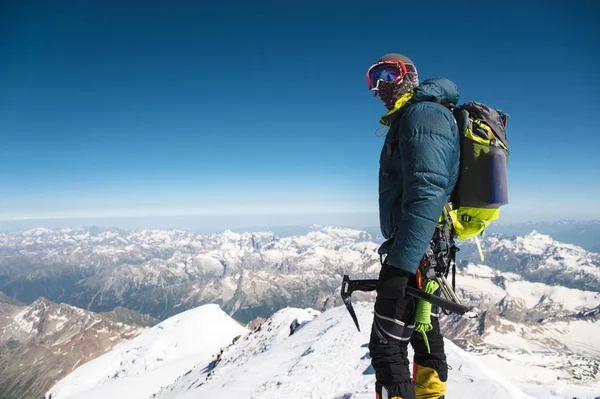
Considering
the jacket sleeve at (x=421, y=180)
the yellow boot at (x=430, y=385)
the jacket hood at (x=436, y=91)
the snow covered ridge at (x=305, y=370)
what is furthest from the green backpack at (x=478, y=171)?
the snow covered ridge at (x=305, y=370)

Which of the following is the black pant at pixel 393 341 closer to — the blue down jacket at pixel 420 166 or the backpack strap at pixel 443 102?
the blue down jacket at pixel 420 166

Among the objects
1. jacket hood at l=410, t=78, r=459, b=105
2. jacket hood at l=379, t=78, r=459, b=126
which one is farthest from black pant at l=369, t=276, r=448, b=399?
jacket hood at l=410, t=78, r=459, b=105

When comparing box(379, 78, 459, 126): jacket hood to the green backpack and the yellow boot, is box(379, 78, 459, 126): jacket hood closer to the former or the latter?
the green backpack

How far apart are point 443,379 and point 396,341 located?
2082 millimetres

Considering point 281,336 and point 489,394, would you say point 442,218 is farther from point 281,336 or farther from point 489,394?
point 281,336

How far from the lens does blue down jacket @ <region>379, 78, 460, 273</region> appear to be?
182 inches

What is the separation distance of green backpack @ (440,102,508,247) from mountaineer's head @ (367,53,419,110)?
98cm

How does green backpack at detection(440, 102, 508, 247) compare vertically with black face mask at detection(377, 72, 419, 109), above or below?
below

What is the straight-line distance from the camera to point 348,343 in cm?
1738

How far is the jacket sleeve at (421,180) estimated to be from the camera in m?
4.61

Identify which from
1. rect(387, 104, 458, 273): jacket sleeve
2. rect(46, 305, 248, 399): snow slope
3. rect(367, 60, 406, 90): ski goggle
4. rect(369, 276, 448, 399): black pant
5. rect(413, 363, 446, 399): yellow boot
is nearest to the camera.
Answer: rect(387, 104, 458, 273): jacket sleeve

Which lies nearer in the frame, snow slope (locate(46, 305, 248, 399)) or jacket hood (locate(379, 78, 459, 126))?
jacket hood (locate(379, 78, 459, 126))

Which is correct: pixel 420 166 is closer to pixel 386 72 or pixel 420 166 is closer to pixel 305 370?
pixel 386 72

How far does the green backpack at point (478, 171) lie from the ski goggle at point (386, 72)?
114cm
